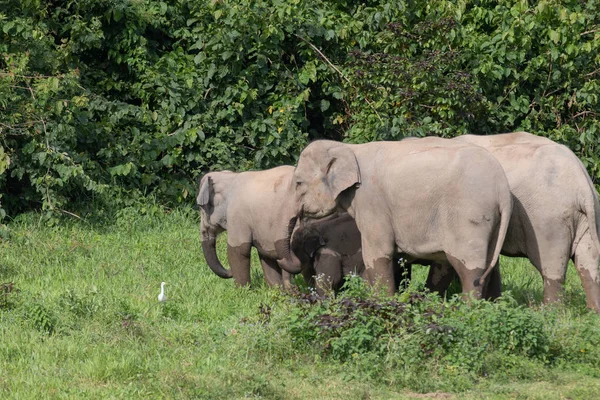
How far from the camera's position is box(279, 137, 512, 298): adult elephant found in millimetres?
8070

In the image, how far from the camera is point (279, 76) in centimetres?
1365

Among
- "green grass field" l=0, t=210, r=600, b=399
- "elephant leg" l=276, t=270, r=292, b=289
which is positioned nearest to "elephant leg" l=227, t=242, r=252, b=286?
"green grass field" l=0, t=210, r=600, b=399

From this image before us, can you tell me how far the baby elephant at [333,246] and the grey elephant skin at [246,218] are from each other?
0.15 m

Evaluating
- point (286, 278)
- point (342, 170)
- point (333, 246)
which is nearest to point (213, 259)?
point (286, 278)

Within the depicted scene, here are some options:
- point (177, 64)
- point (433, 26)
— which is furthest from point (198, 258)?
point (433, 26)

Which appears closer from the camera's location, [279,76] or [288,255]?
[288,255]

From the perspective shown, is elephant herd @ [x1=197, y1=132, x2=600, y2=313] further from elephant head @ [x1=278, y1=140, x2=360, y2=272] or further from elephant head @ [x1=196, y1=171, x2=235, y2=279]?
elephant head @ [x1=196, y1=171, x2=235, y2=279]

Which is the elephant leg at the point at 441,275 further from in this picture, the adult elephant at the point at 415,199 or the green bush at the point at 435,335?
the green bush at the point at 435,335

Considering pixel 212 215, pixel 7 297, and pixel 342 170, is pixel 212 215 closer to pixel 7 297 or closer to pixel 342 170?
pixel 342 170

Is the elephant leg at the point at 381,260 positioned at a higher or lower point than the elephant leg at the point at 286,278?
higher

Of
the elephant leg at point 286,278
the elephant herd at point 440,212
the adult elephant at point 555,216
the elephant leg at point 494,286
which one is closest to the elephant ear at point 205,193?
the elephant herd at point 440,212

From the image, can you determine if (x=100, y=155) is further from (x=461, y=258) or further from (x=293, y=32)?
(x=461, y=258)

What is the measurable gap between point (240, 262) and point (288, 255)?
0.70 metres

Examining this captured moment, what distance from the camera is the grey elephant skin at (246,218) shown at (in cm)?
968
